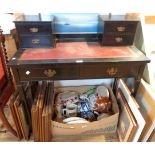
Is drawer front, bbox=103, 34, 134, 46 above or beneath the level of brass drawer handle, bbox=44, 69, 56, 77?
above

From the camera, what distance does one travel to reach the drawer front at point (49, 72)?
38.8 inches

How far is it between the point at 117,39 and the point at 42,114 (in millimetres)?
750

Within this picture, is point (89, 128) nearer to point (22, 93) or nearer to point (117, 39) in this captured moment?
point (22, 93)

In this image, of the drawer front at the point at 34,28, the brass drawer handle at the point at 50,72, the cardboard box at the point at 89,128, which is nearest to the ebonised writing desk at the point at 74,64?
the brass drawer handle at the point at 50,72

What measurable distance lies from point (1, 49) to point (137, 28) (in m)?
1.03

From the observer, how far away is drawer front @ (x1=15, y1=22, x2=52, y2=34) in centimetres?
104

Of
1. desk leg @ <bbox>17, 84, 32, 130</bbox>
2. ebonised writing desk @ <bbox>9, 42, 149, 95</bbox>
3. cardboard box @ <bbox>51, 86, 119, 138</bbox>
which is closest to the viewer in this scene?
ebonised writing desk @ <bbox>9, 42, 149, 95</bbox>

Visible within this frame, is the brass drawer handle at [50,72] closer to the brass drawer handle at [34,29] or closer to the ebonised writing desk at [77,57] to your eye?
the ebonised writing desk at [77,57]

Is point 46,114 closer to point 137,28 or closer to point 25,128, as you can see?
point 25,128

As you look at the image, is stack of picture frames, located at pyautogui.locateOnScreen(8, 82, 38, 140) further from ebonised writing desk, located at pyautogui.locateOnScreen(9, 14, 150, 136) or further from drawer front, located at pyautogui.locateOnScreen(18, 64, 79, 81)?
drawer front, located at pyautogui.locateOnScreen(18, 64, 79, 81)

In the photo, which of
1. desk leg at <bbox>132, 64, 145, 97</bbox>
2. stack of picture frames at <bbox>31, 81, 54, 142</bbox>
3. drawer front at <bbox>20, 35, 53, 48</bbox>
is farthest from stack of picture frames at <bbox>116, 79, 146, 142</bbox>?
drawer front at <bbox>20, 35, 53, 48</bbox>

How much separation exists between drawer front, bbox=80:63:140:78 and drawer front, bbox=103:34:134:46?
0.72 ft

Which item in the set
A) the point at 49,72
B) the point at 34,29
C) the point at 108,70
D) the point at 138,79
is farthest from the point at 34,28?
the point at 138,79
